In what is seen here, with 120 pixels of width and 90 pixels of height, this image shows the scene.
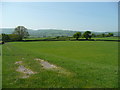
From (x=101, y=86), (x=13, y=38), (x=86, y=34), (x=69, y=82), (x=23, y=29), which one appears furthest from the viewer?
(x=86, y=34)

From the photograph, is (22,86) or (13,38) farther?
(13,38)

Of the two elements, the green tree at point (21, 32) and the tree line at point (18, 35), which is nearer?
the tree line at point (18, 35)

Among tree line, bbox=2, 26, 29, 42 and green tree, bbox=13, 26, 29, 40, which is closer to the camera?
tree line, bbox=2, 26, 29, 42

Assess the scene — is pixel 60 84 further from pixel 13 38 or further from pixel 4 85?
→ pixel 13 38

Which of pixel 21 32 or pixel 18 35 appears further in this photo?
pixel 21 32

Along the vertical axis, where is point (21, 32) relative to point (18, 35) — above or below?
above

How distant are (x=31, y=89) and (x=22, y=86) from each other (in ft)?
A: 1.55

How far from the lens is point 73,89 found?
5215 mm

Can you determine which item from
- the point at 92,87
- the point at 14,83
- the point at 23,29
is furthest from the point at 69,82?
the point at 23,29

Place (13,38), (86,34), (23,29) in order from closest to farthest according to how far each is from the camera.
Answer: (13,38), (23,29), (86,34)

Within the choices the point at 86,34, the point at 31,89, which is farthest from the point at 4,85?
the point at 86,34

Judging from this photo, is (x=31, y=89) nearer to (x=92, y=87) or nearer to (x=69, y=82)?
(x=69, y=82)

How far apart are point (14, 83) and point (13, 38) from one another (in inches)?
2317

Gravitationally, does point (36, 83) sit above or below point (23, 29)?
below
